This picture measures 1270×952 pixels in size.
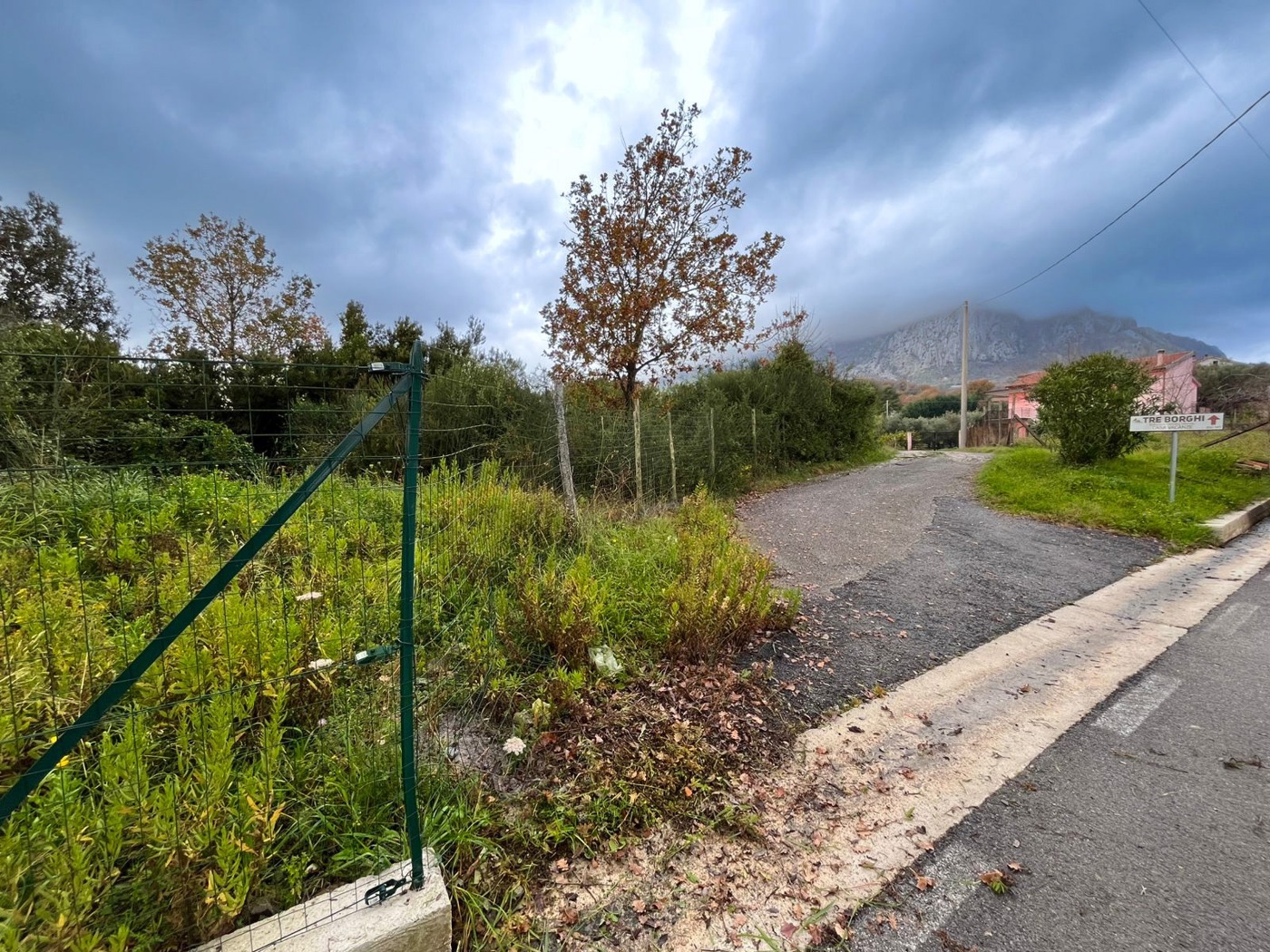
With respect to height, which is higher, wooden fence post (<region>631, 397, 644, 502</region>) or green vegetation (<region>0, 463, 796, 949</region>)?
wooden fence post (<region>631, 397, 644, 502</region>)

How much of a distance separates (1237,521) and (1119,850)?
7.45 meters

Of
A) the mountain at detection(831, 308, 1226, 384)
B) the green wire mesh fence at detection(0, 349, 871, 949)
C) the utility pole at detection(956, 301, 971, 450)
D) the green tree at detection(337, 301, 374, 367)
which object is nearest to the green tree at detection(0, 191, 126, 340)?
the green tree at detection(337, 301, 374, 367)

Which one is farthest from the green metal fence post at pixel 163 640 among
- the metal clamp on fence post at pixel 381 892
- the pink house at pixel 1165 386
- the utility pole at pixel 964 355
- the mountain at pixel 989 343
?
the mountain at pixel 989 343

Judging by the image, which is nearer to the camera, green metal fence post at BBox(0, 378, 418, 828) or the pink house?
green metal fence post at BBox(0, 378, 418, 828)

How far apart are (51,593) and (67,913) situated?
1.92 m

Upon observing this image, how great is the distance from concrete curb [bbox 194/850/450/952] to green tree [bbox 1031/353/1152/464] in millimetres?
11666

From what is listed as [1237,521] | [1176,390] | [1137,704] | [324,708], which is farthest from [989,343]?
[324,708]

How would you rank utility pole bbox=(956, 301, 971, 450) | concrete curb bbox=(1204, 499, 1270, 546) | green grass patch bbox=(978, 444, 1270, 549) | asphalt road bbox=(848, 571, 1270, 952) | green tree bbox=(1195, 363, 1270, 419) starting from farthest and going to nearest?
utility pole bbox=(956, 301, 971, 450)
green tree bbox=(1195, 363, 1270, 419)
green grass patch bbox=(978, 444, 1270, 549)
concrete curb bbox=(1204, 499, 1270, 546)
asphalt road bbox=(848, 571, 1270, 952)

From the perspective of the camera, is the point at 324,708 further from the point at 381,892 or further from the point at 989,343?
the point at 989,343

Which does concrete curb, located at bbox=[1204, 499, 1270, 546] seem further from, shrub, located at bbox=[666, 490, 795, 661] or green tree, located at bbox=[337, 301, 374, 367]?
green tree, located at bbox=[337, 301, 374, 367]

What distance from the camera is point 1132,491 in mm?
7734

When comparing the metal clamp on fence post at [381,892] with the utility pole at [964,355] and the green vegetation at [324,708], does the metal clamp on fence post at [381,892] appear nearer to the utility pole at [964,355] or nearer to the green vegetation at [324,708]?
the green vegetation at [324,708]

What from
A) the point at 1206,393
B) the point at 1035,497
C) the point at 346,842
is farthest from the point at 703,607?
the point at 1206,393

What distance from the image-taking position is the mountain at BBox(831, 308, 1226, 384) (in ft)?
278
